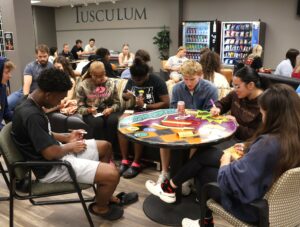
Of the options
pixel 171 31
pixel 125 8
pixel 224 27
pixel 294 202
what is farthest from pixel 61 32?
pixel 294 202

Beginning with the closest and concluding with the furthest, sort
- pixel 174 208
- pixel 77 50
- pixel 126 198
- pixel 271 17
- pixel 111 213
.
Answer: pixel 111 213 < pixel 174 208 < pixel 126 198 < pixel 271 17 < pixel 77 50

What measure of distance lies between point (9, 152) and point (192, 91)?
5.67 ft

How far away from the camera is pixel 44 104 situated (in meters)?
2.01

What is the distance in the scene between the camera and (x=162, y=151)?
2809 mm

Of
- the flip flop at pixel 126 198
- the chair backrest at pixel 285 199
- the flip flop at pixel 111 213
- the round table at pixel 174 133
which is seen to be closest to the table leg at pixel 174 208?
the round table at pixel 174 133

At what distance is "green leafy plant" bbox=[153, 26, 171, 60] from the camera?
923 cm

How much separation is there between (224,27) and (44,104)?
6.74 metres

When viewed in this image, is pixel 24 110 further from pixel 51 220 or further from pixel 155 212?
pixel 155 212

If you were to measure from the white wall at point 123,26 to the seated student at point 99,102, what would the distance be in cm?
585

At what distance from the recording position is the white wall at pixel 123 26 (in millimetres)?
9618

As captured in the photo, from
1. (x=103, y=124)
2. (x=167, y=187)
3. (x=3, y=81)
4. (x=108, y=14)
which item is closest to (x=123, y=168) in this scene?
(x=103, y=124)

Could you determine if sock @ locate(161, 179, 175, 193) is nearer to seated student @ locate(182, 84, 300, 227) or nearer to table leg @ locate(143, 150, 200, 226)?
table leg @ locate(143, 150, 200, 226)

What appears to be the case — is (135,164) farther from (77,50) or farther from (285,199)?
(77,50)

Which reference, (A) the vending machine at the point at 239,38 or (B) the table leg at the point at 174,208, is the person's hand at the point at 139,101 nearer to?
(B) the table leg at the point at 174,208
